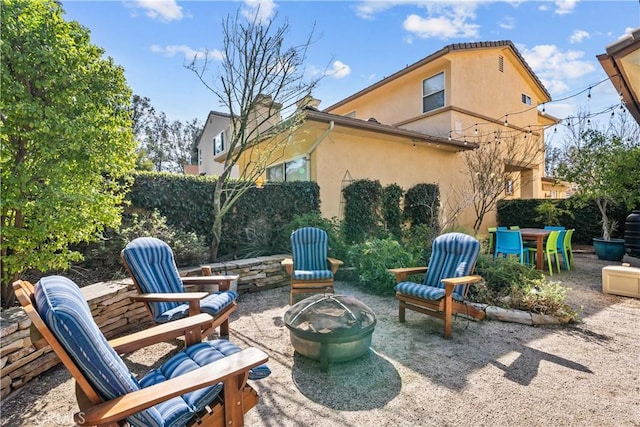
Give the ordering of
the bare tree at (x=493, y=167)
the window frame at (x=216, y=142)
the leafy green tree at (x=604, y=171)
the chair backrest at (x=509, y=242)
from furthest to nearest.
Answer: the window frame at (x=216, y=142), the bare tree at (x=493, y=167), the leafy green tree at (x=604, y=171), the chair backrest at (x=509, y=242)

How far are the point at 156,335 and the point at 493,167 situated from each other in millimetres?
9933

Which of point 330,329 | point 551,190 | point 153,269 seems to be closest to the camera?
point 330,329

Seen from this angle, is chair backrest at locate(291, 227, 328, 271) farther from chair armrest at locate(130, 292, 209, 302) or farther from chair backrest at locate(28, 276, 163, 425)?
chair backrest at locate(28, 276, 163, 425)

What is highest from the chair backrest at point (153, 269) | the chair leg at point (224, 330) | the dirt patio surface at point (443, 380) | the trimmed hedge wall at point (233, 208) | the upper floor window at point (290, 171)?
the upper floor window at point (290, 171)

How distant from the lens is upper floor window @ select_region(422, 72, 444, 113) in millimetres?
11125

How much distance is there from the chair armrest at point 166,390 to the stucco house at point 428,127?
19.7 ft

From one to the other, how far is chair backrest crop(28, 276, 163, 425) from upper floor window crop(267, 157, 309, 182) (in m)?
7.05

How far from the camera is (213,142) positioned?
1948 centimetres

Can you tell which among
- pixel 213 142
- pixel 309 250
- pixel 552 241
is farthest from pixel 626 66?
pixel 213 142

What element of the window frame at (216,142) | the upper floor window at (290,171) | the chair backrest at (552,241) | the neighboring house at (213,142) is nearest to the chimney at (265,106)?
the upper floor window at (290,171)

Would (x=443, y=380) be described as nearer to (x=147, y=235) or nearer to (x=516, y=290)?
(x=516, y=290)

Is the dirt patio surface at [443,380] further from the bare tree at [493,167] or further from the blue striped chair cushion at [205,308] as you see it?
the bare tree at [493,167]

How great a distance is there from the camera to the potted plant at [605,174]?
7.70 meters

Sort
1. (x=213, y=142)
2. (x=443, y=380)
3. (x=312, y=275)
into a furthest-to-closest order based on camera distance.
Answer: (x=213, y=142), (x=312, y=275), (x=443, y=380)
